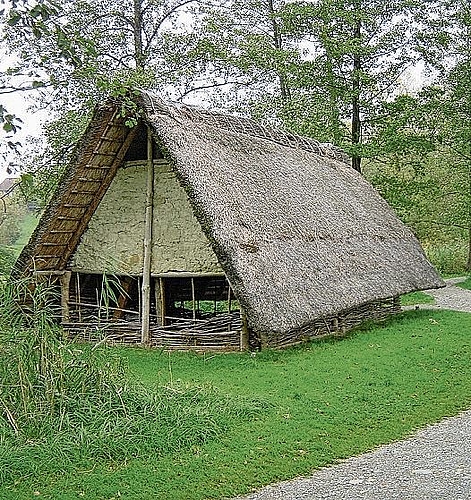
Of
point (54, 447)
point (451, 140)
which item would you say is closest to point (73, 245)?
point (54, 447)

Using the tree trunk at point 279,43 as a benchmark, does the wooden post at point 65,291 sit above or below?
below

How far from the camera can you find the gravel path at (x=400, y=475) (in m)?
5.03

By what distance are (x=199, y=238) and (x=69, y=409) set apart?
15.5 feet

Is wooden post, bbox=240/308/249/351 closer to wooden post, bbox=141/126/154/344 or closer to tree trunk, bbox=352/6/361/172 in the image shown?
wooden post, bbox=141/126/154/344

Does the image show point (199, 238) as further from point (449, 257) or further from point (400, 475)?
point (449, 257)

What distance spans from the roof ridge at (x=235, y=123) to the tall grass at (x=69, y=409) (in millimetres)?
4617

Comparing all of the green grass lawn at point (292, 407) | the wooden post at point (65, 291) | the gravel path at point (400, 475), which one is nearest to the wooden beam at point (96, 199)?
the wooden post at point (65, 291)

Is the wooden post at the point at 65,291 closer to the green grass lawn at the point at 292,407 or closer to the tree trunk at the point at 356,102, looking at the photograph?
the green grass lawn at the point at 292,407

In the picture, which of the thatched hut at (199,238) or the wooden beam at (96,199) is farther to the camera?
the wooden beam at (96,199)

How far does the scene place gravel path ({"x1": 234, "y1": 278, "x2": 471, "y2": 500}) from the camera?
16.5 feet

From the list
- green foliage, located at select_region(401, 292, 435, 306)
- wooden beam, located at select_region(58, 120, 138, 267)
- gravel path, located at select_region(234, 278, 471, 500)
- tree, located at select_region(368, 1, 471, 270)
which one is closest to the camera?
gravel path, located at select_region(234, 278, 471, 500)

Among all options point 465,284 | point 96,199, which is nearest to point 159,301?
point 96,199

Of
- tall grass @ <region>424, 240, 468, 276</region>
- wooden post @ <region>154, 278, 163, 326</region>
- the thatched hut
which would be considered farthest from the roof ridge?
tall grass @ <region>424, 240, 468, 276</region>

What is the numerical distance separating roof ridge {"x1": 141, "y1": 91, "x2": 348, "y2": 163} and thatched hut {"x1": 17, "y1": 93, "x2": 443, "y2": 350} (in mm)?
35
